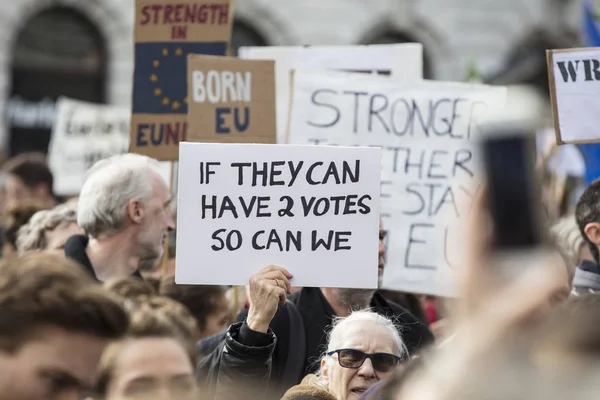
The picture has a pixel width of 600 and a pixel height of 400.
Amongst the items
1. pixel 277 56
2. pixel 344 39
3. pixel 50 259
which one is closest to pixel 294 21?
pixel 344 39

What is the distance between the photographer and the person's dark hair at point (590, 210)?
168 inches

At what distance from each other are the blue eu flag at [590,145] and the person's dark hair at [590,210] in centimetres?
198

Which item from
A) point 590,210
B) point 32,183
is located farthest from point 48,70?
point 590,210

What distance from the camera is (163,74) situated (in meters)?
6.24

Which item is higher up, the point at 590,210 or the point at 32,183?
the point at 32,183

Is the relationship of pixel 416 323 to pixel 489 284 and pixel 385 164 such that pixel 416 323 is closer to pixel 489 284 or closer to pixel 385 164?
pixel 385 164

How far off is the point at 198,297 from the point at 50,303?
2.95m

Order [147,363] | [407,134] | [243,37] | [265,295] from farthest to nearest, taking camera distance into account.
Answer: [243,37] → [407,134] → [265,295] → [147,363]

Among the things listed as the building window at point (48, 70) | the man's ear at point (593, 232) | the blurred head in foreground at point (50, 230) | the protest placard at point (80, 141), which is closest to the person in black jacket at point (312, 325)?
the man's ear at point (593, 232)

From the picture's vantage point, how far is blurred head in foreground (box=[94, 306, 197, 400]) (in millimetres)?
2670

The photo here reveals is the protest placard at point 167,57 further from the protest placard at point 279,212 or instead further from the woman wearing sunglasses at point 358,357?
the woman wearing sunglasses at point 358,357

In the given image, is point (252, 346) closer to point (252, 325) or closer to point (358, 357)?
point (252, 325)

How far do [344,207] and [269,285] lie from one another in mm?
457

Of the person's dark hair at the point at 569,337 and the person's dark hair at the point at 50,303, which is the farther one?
the person's dark hair at the point at 50,303
